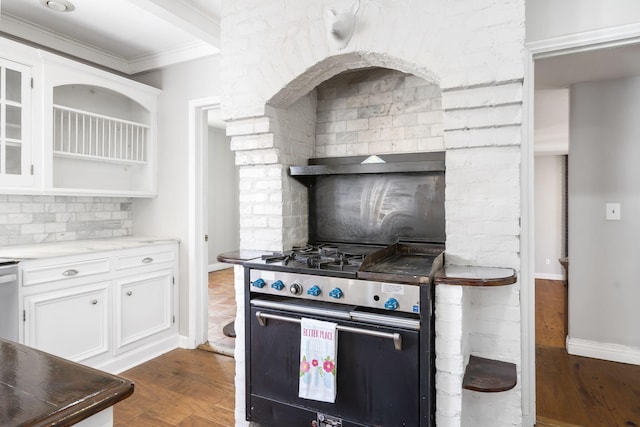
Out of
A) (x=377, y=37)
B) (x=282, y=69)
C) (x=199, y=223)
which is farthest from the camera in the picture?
(x=199, y=223)

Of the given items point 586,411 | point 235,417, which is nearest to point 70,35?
point 235,417

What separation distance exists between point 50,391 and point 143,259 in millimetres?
2371

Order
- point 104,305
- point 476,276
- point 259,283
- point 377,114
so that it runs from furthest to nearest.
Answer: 1. point 104,305
2. point 377,114
3. point 259,283
4. point 476,276

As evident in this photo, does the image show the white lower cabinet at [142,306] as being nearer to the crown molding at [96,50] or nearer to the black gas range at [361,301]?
the black gas range at [361,301]

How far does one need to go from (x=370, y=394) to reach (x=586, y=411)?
152 cm

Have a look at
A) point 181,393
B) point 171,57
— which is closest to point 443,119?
point 181,393

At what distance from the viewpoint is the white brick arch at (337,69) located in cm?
192

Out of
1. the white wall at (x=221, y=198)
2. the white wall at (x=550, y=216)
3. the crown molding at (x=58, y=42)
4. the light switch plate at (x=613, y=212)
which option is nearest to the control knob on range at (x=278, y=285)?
the crown molding at (x=58, y=42)

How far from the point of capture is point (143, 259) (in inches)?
119

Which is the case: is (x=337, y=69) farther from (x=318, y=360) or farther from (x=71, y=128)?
(x=71, y=128)

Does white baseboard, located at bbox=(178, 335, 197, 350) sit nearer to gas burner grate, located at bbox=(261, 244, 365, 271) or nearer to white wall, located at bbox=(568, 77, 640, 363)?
gas burner grate, located at bbox=(261, 244, 365, 271)

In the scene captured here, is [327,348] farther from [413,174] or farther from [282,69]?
[282,69]

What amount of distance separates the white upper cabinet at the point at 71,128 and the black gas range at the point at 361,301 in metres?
1.76

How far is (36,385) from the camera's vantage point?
817 mm
